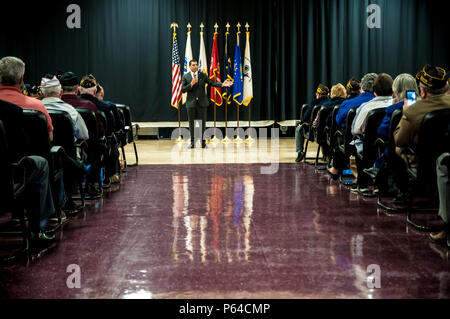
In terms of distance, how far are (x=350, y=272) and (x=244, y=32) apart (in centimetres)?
1055

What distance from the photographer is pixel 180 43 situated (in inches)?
524

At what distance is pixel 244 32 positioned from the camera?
13.4 meters

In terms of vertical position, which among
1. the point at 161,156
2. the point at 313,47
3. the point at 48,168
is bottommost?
the point at 161,156

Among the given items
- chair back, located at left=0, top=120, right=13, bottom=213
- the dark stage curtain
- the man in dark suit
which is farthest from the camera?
the dark stage curtain

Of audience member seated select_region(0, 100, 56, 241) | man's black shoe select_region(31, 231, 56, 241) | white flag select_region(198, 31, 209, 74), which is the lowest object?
man's black shoe select_region(31, 231, 56, 241)

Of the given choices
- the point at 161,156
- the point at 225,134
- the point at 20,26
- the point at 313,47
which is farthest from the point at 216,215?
the point at 20,26

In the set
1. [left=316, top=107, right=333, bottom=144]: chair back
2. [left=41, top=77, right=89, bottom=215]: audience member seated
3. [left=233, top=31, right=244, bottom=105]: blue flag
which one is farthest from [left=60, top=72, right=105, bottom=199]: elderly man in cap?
[left=233, top=31, right=244, bottom=105]: blue flag

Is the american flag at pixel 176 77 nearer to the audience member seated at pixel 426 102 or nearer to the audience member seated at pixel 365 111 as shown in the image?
the audience member seated at pixel 365 111

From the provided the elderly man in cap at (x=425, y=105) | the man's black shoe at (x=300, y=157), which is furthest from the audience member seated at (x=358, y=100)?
the man's black shoe at (x=300, y=157)

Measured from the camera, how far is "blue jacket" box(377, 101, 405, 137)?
5164 millimetres

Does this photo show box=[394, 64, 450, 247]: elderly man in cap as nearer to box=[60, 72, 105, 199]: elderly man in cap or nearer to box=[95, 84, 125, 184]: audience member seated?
box=[60, 72, 105, 199]: elderly man in cap

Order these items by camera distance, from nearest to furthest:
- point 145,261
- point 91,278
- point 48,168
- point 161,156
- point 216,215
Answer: point 91,278 → point 145,261 → point 48,168 → point 216,215 → point 161,156

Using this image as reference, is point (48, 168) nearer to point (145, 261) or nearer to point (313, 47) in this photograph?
point (145, 261)

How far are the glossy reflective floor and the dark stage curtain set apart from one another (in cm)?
739
